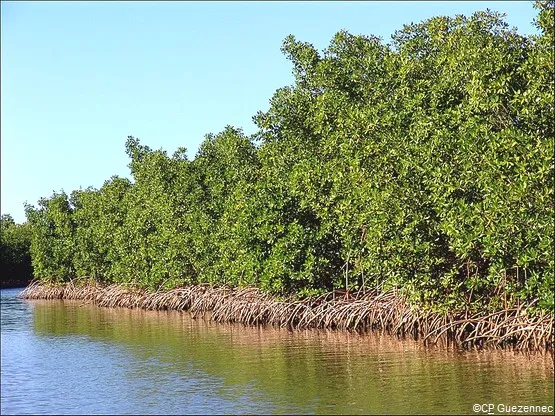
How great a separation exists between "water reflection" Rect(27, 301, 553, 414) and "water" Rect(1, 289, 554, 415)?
22mm

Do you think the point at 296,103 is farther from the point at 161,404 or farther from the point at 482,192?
the point at 161,404

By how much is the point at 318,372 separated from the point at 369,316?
23.3 feet

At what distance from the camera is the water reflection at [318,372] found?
13914mm

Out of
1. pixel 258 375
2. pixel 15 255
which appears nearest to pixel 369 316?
pixel 258 375

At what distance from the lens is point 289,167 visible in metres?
27.3

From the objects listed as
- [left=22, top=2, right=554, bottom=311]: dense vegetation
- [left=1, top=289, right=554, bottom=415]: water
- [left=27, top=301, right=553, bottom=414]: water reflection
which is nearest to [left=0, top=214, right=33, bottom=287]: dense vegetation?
[left=22, top=2, right=554, bottom=311]: dense vegetation

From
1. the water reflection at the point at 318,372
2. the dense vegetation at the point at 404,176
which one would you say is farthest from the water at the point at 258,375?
the dense vegetation at the point at 404,176

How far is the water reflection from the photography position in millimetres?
13914

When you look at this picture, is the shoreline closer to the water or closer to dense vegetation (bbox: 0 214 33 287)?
the water

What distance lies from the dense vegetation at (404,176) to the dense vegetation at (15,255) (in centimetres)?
3867

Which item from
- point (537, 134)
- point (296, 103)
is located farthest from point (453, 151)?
point (296, 103)

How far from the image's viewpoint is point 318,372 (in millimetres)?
17297

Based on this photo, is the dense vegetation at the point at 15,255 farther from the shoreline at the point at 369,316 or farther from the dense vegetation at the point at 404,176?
the dense vegetation at the point at 404,176

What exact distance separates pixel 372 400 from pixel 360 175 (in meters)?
8.73
